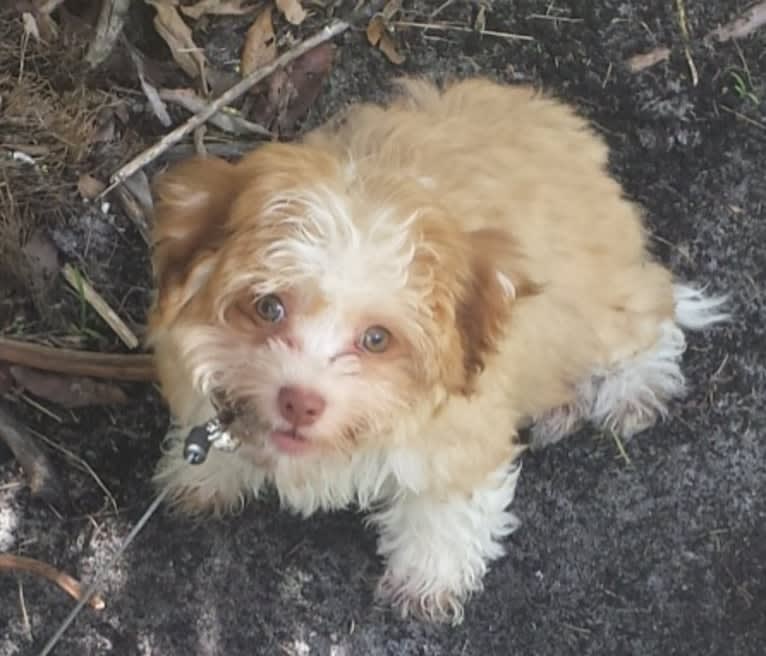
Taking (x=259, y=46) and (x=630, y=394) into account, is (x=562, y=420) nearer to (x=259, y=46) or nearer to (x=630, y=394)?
(x=630, y=394)

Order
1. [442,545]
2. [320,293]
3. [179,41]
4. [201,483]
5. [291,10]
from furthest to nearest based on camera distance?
[291,10] < [179,41] < [201,483] < [442,545] < [320,293]

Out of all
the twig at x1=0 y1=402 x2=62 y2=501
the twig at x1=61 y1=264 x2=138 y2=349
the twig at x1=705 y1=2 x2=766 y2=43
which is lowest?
the twig at x1=0 y1=402 x2=62 y2=501

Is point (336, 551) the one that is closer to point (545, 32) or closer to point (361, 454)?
point (361, 454)

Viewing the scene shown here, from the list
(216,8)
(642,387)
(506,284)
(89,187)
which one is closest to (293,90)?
(216,8)

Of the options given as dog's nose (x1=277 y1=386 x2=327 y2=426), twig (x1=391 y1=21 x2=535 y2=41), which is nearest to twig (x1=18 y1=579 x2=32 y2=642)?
dog's nose (x1=277 y1=386 x2=327 y2=426)

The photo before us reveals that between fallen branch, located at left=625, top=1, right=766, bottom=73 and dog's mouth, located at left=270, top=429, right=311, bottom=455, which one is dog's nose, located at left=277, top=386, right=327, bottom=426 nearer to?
dog's mouth, located at left=270, top=429, right=311, bottom=455

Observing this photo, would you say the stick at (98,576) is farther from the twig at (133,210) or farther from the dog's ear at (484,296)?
the dog's ear at (484,296)
